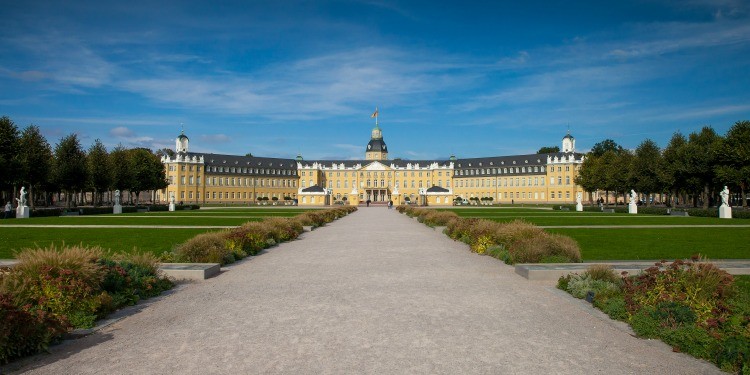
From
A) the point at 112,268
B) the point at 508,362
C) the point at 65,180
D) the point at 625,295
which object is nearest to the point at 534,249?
the point at 625,295

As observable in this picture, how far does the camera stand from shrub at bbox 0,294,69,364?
19.9 ft

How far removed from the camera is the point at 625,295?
8.75 m

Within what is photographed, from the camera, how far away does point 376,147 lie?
497ft

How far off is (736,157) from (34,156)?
65848 mm

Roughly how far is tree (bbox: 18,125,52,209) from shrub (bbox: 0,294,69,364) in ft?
165

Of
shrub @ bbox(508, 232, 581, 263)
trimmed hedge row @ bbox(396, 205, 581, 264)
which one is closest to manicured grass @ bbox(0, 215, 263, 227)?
trimmed hedge row @ bbox(396, 205, 581, 264)

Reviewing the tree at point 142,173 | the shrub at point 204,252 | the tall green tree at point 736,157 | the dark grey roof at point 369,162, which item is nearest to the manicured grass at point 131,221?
the shrub at point 204,252

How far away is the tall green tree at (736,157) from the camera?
47.0 metres

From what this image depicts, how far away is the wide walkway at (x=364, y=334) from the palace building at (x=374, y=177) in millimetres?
92367

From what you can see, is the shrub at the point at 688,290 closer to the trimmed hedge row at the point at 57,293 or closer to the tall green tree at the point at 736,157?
the trimmed hedge row at the point at 57,293

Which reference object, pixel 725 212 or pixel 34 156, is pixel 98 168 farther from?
pixel 725 212

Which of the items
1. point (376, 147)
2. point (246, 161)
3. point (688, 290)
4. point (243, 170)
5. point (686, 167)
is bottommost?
point (688, 290)

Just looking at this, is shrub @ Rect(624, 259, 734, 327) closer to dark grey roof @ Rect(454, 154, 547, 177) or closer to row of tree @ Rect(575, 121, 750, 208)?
row of tree @ Rect(575, 121, 750, 208)

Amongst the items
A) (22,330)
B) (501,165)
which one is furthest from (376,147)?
(22,330)
